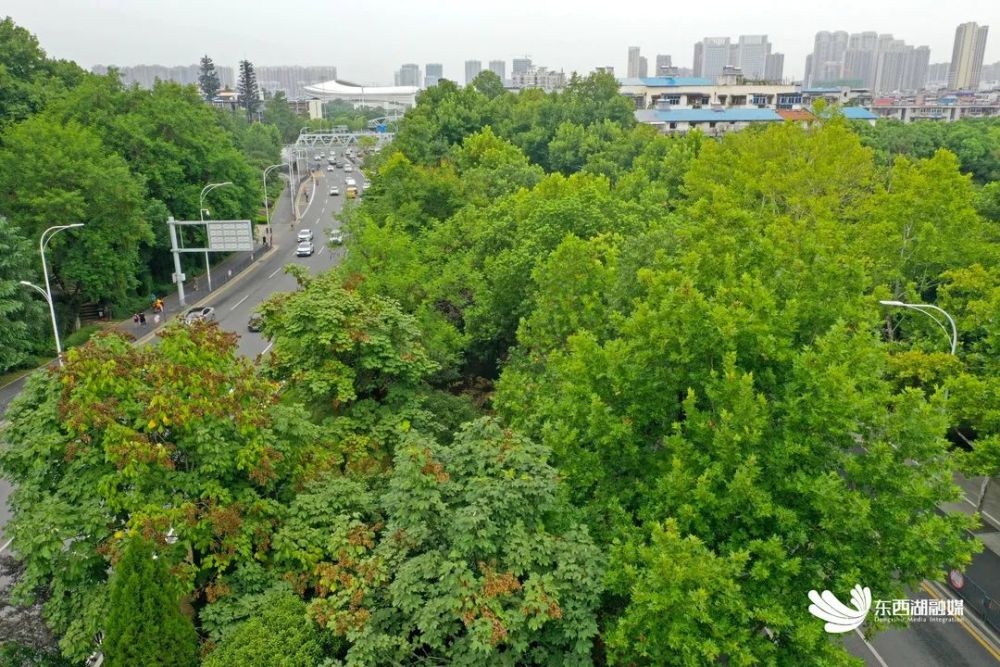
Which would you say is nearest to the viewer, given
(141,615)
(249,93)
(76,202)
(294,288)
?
(141,615)

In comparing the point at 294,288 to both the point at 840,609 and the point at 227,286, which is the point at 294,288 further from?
the point at 840,609

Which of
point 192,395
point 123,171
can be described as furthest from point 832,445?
point 123,171

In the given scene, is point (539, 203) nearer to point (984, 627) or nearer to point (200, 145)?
point (984, 627)

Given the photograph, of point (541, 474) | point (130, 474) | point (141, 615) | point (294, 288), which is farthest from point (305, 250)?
point (541, 474)

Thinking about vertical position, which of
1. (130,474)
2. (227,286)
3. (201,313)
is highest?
(130,474)

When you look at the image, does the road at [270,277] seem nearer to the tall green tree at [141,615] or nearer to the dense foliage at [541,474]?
the dense foliage at [541,474]

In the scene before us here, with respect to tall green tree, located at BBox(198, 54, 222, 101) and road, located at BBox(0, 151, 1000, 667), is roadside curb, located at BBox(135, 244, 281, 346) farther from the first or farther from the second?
tall green tree, located at BBox(198, 54, 222, 101)
